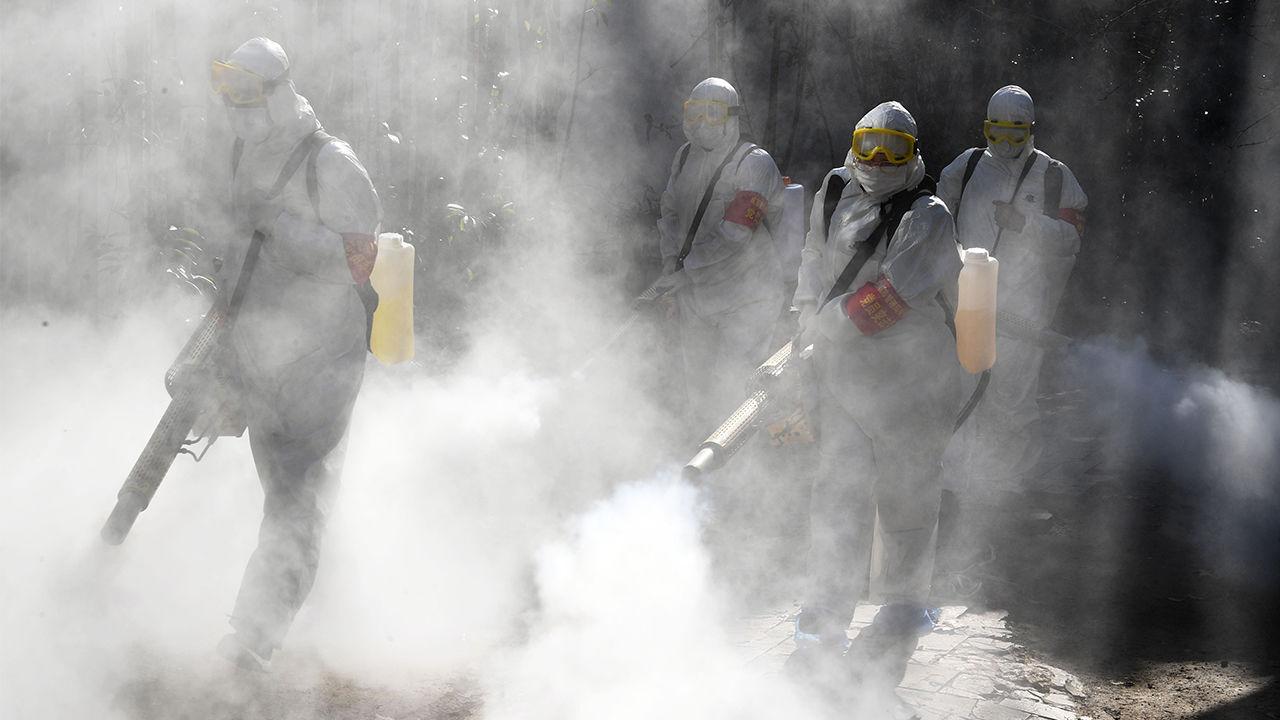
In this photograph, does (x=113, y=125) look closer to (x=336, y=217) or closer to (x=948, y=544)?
(x=336, y=217)

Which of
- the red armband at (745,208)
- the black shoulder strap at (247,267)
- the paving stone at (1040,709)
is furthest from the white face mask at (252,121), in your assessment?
the paving stone at (1040,709)

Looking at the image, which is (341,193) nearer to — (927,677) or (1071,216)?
(927,677)

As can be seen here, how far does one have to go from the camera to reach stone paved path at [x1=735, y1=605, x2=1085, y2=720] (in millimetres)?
4453

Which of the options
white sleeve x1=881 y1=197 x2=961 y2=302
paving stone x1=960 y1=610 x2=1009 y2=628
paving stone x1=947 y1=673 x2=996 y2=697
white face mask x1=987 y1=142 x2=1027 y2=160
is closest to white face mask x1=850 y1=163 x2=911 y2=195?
white sleeve x1=881 y1=197 x2=961 y2=302

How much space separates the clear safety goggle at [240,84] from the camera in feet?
14.4

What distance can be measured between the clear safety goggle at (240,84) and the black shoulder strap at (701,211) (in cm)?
286

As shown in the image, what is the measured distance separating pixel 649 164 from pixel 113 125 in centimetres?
413

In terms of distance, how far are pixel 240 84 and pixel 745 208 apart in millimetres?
2953

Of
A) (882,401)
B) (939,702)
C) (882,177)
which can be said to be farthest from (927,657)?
(882,177)

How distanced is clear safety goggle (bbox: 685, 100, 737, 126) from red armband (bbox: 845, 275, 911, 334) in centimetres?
255

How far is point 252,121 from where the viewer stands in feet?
14.6

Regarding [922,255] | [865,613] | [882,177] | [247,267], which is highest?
[882,177]

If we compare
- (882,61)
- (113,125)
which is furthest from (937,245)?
(882,61)

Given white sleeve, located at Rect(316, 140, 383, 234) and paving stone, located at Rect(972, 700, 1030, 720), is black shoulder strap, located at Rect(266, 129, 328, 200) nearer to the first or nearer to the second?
white sleeve, located at Rect(316, 140, 383, 234)
